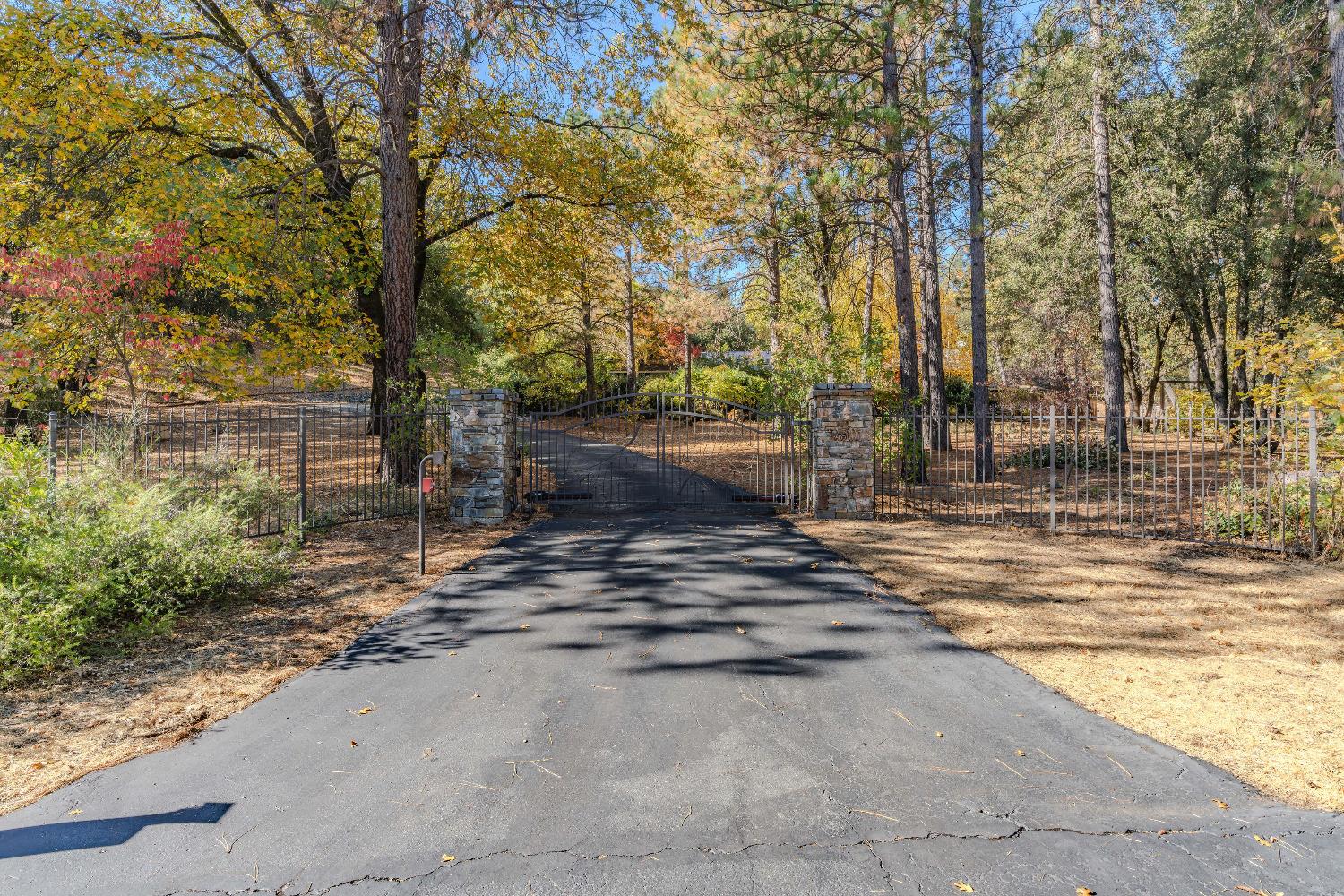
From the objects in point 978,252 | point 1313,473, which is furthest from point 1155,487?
point 978,252

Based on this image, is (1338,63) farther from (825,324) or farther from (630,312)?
(630,312)

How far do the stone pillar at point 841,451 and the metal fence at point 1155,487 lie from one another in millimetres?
719

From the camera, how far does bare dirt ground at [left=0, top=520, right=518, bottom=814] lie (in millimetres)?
3465

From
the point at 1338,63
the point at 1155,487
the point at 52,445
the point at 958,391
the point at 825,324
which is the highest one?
the point at 1338,63

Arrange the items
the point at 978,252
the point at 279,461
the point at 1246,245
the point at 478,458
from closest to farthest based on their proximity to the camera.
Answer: the point at 478,458, the point at 279,461, the point at 978,252, the point at 1246,245

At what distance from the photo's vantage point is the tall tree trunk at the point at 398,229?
34.2ft

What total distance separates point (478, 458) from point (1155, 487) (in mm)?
9308

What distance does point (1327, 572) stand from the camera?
7.13 metres

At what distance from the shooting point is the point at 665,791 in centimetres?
312

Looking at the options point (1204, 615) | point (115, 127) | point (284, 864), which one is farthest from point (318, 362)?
point (1204, 615)

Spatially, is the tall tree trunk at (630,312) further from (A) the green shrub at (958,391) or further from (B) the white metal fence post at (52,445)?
(B) the white metal fence post at (52,445)

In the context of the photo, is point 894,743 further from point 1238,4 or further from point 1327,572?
point 1238,4

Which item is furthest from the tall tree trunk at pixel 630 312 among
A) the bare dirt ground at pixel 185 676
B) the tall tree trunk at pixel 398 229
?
the bare dirt ground at pixel 185 676

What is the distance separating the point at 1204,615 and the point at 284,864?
6817 millimetres
